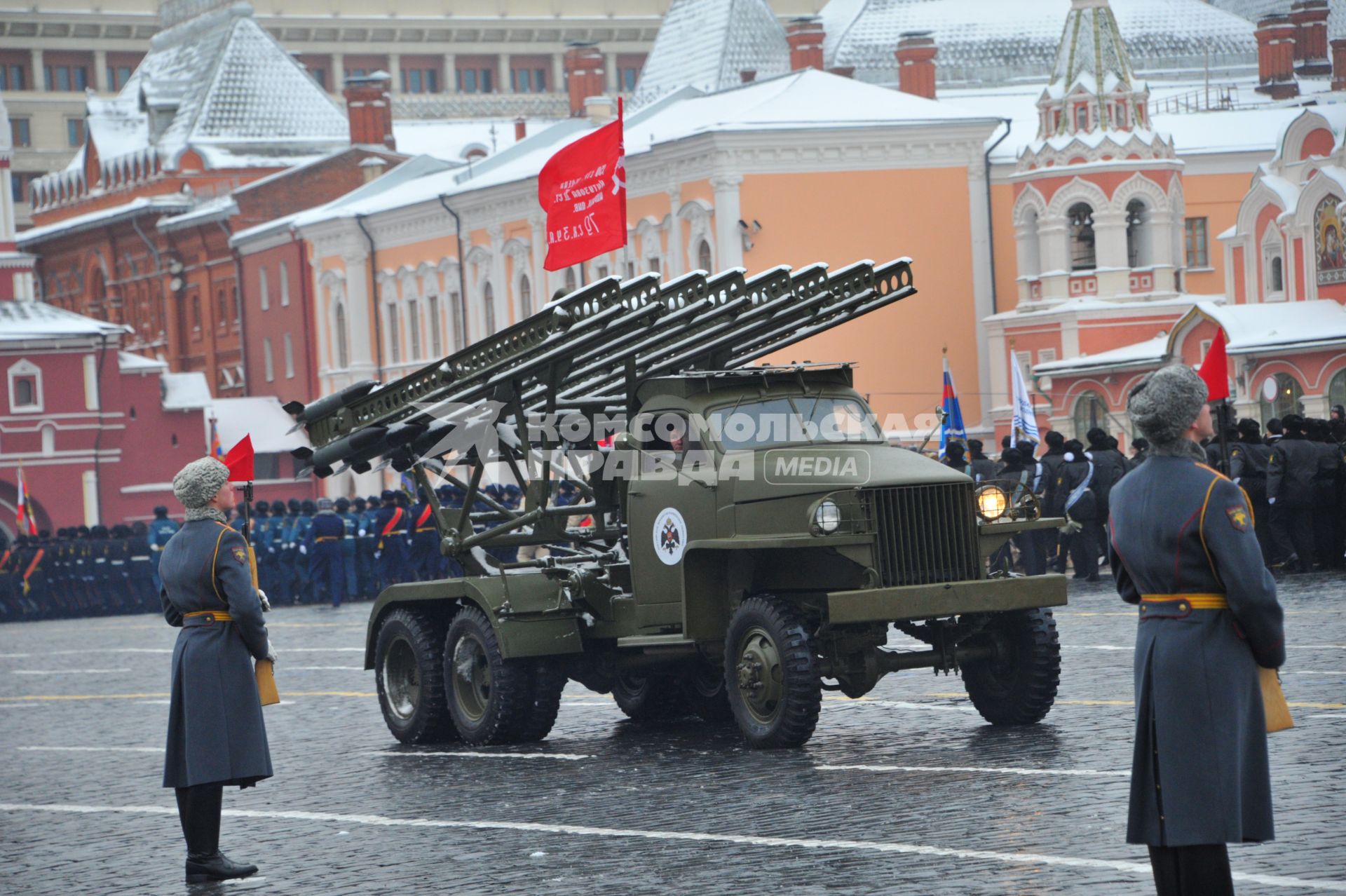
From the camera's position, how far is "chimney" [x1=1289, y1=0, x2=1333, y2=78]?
2672 inches

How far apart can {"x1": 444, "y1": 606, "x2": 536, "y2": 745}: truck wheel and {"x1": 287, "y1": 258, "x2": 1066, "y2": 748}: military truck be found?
0.05 feet

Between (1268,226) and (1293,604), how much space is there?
27.4m

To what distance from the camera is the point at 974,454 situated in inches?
1143

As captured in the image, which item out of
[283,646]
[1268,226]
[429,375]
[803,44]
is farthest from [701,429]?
[803,44]

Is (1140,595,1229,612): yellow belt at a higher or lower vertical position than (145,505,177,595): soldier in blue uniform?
higher

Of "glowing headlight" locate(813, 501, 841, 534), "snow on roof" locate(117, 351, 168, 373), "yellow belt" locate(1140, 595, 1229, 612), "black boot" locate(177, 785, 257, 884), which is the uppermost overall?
"snow on roof" locate(117, 351, 168, 373)

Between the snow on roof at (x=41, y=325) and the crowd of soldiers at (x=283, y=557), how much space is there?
22165mm

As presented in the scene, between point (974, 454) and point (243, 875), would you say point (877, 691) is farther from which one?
point (974, 454)

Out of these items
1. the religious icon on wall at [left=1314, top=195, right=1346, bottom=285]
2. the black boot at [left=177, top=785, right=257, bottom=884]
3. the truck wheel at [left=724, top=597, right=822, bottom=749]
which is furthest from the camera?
the religious icon on wall at [left=1314, top=195, right=1346, bottom=285]

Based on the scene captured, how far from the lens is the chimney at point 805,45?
6500 cm

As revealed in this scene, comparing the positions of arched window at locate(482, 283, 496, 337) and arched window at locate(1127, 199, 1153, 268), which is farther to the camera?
arched window at locate(482, 283, 496, 337)

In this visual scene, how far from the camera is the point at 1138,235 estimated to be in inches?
1983

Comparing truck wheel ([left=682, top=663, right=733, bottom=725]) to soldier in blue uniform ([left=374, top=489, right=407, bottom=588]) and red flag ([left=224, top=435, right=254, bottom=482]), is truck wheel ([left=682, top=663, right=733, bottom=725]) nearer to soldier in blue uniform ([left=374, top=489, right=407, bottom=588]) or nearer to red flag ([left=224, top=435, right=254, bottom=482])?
red flag ([left=224, top=435, right=254, bottom=482])

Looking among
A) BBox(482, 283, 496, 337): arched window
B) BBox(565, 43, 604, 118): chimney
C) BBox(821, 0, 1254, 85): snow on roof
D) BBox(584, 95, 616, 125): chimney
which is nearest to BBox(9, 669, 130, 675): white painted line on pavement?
BBox(482, 283, 496, 337): arched window
